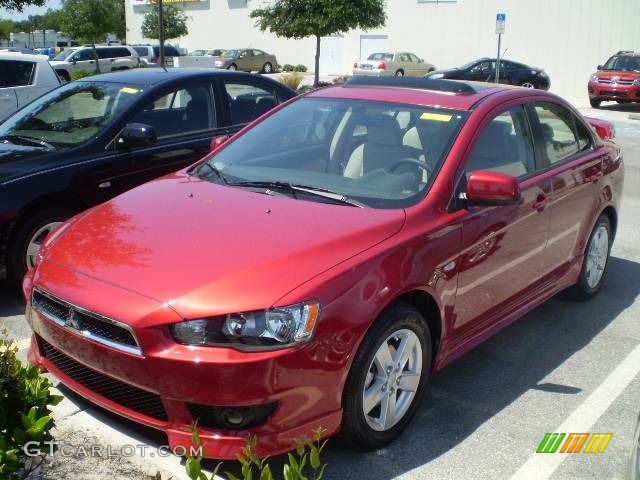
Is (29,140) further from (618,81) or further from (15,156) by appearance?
(618,81)

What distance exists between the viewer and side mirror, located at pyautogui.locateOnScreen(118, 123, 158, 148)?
5621 millimetres

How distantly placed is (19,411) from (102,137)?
3.48 meters

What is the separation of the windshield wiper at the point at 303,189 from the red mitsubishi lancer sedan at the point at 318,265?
0.5 inches

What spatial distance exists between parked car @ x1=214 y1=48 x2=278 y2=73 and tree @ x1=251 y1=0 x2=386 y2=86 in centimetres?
1655

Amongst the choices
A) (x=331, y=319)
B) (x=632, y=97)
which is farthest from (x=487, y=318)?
(x=632, y=97)

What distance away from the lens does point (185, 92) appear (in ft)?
21.2

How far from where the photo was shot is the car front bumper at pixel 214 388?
2848 mm

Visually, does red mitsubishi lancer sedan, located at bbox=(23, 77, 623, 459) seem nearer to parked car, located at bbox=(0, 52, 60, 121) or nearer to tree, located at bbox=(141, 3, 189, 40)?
parked car, located at bbox=(0, 52, 60, 121)

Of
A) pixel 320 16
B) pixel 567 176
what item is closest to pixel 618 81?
pixel 320 16

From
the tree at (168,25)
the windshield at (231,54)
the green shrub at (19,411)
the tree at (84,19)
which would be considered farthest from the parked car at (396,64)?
the green shrub at (19,411)

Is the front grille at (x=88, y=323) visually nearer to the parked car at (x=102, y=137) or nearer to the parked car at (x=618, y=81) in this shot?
the parked car at (x=102, y=137)

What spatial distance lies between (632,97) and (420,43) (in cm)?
2218

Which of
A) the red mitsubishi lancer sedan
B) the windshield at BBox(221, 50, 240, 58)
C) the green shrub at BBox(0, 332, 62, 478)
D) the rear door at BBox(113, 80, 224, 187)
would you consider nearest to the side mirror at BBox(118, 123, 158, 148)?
the rear door at BBox(113, 80, 224, 187)

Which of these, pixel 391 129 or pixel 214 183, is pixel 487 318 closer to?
pixel 391 129
